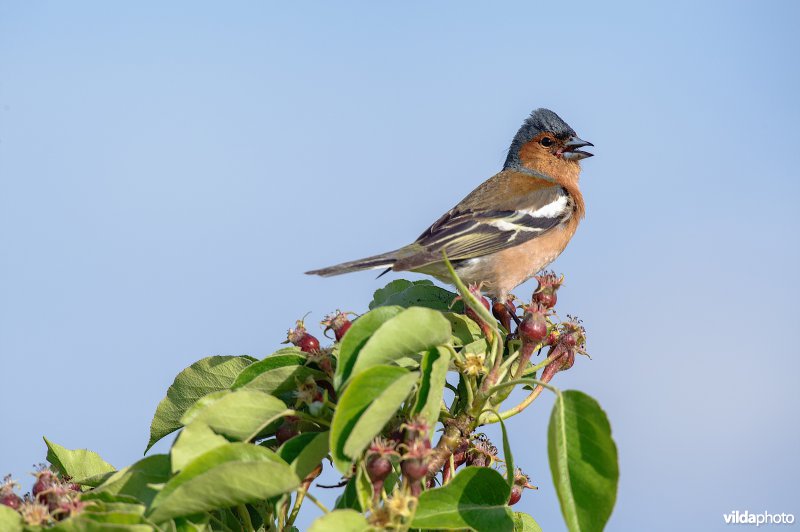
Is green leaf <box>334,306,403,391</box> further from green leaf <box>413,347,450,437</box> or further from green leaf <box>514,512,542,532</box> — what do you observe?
green leaf <box>514,512,542,532</box>

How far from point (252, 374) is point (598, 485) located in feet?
4.22

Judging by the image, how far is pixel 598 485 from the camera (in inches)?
104

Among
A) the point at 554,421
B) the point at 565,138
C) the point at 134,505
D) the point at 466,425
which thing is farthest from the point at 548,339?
the point at 565,138

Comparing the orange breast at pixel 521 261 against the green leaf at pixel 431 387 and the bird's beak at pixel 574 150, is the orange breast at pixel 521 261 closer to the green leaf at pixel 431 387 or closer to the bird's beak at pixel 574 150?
the bird's beak at pixel 574 150

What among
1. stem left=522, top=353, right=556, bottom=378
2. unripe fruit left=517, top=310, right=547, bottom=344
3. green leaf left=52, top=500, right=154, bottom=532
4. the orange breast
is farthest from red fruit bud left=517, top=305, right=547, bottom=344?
the orange breast

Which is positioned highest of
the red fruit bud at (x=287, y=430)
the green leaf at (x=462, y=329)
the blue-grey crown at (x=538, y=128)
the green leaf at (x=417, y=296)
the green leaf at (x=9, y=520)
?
the blue-grey crown at (x=538, y=128)

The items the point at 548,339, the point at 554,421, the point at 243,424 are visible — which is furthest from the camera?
the point at 548,339

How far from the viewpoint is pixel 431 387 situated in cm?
286

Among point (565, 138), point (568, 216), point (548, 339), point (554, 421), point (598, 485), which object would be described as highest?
point (565, 138)

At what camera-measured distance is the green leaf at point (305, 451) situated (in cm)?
285

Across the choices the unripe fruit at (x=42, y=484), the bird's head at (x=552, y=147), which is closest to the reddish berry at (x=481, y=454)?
the unripe fruit at (x=42, y=484)

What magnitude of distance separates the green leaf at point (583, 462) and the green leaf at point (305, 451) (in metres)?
0.73

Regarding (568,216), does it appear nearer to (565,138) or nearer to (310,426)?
(565,138)

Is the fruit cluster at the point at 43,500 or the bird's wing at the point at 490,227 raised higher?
the bird's wing at the point at 490,227
